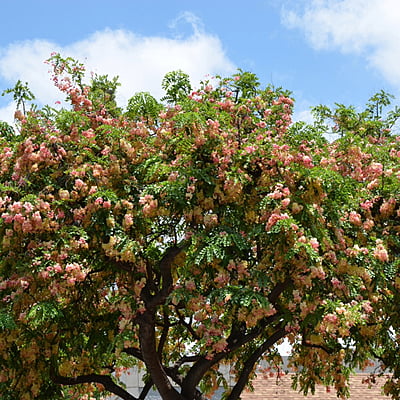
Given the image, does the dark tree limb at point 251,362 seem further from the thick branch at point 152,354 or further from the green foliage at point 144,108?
the green foliage at point 144,108

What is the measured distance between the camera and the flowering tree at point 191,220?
9.28 m

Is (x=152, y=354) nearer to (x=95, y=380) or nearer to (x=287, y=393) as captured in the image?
(x=95, y=380)

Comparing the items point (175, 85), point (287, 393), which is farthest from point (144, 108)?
point (287, 393)

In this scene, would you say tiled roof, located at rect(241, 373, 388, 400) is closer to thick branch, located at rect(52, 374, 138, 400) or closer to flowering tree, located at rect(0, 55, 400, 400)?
thick branch, located at rect(52, 374, 138, 400)

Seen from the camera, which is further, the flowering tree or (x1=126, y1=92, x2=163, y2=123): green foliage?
(x1=126, y1=92, x2=163, y2=123): green foliage

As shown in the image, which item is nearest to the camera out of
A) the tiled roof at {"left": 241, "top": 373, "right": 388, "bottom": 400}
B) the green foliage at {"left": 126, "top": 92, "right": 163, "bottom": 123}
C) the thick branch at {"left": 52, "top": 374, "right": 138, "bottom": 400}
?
the green foliage at {"left": 126, "top": 92, "right": 163, "bottom": 123}

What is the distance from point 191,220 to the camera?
32.2 ft

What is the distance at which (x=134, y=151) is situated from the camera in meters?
10.4

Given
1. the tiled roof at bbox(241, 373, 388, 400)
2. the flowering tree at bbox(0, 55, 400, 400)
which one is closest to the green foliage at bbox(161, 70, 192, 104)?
the flowering tree at bbox(0, 55, 400, 400)

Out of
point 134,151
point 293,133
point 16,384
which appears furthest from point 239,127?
point 16,384

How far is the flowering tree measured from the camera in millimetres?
9281

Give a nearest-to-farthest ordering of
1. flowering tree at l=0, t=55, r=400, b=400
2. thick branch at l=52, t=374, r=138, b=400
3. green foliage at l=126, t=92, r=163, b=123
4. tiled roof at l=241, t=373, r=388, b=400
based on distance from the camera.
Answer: flowering tree at l=0, t=55, r=400, b=400 < green foliage at l=126, t=92, r=163, b=123 < thick branch at l=52, t=374, r=138, b=400 < tiled roof at l=241, t=373, r=388, b=400

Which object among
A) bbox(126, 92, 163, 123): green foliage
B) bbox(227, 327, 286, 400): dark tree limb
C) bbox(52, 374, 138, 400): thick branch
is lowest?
bbox(52, 374, 138, 400): thick branch

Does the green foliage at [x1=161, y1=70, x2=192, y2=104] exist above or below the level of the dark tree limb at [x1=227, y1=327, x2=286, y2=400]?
above
